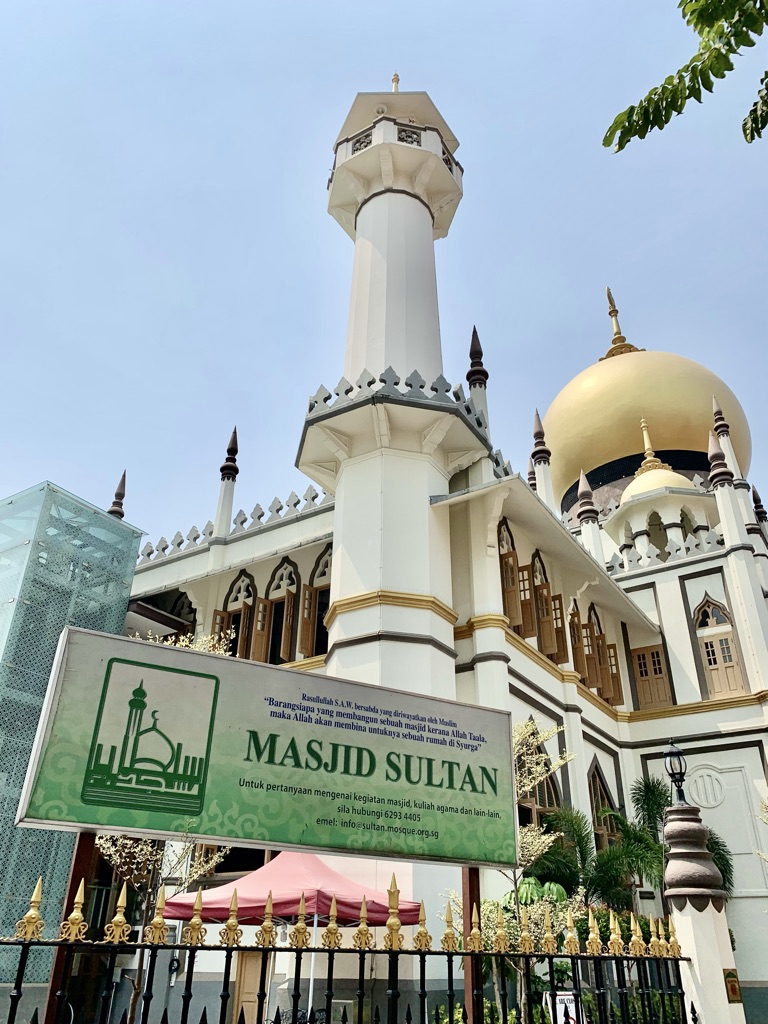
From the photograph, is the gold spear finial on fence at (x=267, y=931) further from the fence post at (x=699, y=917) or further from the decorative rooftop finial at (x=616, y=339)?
the decorative rooftop finial at (x=616, y=339)

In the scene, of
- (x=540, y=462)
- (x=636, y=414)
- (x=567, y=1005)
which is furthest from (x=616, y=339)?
(x=567, y=1005)

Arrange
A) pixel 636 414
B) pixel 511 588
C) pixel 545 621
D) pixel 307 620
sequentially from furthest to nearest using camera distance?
1. pixel 636 414
2. pixel 307 620
3. pixel 545 621
4. pixel 511 588

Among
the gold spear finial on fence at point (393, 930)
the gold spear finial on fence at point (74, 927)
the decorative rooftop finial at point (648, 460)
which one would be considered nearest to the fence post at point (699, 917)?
the gold spear finial on fence at point (393, 930)

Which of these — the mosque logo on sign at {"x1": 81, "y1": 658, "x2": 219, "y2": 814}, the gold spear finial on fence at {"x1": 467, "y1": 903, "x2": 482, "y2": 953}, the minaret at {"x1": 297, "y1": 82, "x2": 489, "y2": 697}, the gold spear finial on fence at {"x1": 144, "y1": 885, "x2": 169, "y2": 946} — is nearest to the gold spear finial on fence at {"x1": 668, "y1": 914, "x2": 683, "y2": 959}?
the gold spear finial on fence at {"x1": 467, "y1": 903, "x2": 482, "y2": 953}

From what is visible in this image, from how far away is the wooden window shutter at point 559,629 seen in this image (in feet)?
48.6

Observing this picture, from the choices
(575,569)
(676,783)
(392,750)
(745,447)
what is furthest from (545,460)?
(392,750)

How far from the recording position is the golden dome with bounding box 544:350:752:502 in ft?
90.7

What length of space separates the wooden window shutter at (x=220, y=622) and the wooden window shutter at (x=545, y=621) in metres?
5.93

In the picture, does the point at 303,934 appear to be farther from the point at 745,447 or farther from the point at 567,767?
the point at 745,447

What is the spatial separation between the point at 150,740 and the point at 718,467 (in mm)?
18193

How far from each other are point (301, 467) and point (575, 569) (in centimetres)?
588

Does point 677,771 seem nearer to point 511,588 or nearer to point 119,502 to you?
point 511,588

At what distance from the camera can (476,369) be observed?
1539cm

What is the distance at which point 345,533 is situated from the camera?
1205 centimetres
